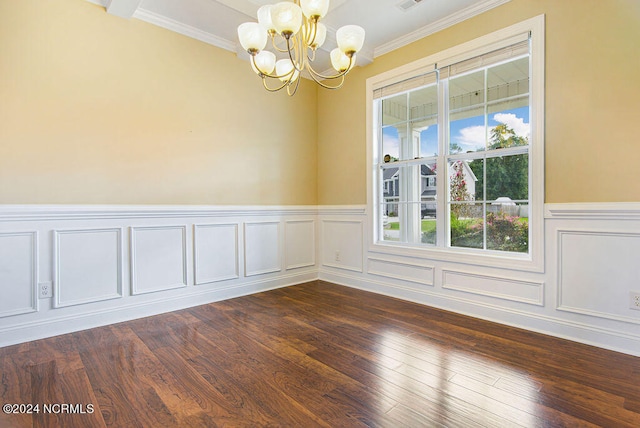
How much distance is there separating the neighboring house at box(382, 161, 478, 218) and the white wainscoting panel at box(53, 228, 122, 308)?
2680 mm

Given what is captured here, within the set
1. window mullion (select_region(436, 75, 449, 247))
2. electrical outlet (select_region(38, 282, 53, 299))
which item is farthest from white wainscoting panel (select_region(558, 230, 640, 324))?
electrical outlet (select_region(38, 282, 53, 299))

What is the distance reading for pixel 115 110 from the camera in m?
2.81

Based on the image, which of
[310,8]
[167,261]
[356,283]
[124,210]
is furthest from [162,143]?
[356,283]

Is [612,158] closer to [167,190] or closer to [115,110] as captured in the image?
[167,190]

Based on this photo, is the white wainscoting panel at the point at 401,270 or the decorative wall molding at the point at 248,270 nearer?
the decorative wall molding at the point at 248,270

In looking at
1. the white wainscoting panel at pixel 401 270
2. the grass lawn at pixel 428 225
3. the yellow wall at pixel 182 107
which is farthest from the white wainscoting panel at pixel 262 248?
the grass lawn at pixel 428 225

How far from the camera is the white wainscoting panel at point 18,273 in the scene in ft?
7.73

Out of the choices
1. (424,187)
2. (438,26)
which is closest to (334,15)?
(438,26)

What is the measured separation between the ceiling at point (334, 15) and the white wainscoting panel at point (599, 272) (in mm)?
2016

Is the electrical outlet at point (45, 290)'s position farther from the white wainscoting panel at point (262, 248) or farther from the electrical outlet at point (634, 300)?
the electrical outlet at point (634, 300)

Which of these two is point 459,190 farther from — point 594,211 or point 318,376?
point 318,376

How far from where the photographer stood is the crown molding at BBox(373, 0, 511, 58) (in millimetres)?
2793

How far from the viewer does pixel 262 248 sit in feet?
12.6

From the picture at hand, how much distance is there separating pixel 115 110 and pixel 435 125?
2938 millimetres
